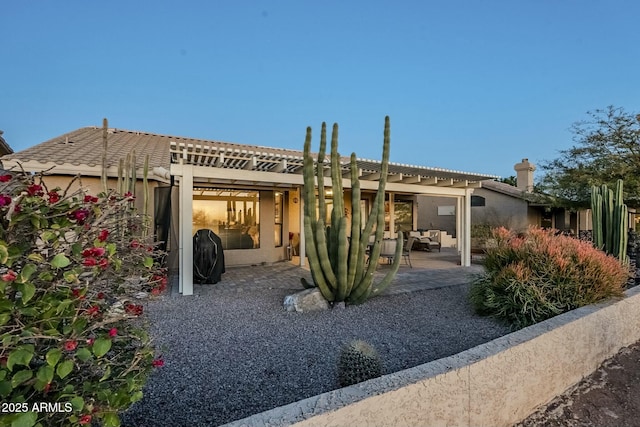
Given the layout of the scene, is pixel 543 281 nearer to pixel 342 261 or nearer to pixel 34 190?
pixel 342 261

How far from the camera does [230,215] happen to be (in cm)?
1177

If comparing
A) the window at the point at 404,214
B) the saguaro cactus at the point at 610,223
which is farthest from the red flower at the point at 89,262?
the window at the point at 404,214

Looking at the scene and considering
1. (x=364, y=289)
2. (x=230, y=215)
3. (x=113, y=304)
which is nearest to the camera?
(x=113, y=304)

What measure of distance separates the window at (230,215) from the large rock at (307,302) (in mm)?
5824

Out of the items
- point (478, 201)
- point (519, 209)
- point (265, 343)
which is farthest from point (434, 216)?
point (265, 343)

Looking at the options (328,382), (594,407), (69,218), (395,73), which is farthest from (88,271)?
(395,73)

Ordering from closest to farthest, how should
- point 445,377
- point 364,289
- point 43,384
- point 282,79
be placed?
point 43,384
point 445,377
point 364,289
point 282,79

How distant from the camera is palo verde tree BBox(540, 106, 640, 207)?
639 inches

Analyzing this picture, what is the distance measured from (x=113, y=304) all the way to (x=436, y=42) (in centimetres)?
1266

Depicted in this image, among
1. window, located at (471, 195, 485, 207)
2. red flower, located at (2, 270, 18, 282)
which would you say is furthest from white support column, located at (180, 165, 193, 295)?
window, located at (471, 195, 485, 207)

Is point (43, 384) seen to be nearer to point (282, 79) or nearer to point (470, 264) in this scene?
point (470, 264)

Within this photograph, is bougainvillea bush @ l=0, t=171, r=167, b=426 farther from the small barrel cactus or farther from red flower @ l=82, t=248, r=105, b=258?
the small barrel cactus

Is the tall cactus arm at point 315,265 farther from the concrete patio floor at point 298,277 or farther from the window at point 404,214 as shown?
the window at point 404,214

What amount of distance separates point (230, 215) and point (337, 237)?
626 cm
